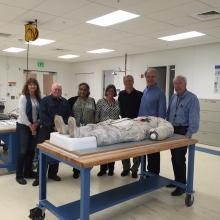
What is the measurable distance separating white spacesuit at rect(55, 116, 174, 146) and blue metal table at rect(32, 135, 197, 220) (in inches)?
2.8

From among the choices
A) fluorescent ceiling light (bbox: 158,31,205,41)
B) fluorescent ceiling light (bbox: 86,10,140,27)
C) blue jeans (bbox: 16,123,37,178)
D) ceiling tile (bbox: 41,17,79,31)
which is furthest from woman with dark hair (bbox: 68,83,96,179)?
fluorescent ceiling light (bbox: 158,31,205,41)

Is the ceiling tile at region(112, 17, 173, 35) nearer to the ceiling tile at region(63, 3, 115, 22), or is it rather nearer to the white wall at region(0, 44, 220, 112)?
the ceiling tile at region(63, 3, 115, 22)

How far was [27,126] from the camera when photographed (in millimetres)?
3141

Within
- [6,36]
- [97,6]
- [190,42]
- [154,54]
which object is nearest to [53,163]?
[97,6]

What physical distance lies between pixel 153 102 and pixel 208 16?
6.16 ft

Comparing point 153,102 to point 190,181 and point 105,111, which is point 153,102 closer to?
point 105,111

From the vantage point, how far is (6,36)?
5762 mm

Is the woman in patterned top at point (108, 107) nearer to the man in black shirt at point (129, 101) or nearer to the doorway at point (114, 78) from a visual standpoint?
the man in black shirt at point (129, 101)

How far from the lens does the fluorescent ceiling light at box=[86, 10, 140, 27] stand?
393 cm

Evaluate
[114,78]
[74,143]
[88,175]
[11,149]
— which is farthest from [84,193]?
[114,78]

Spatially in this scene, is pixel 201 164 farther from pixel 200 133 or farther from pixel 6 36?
pixel 6 36

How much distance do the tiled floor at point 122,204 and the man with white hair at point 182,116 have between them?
283mm

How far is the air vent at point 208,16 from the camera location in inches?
149

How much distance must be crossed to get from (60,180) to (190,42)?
4452 mm
